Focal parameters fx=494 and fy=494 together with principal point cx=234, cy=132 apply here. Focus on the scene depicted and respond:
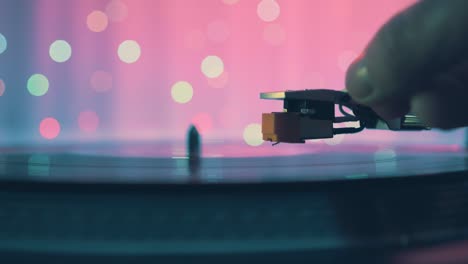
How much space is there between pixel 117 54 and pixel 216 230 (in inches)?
53.6

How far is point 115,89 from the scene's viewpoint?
62.9 inches

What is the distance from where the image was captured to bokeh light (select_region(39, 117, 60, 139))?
1619 mm

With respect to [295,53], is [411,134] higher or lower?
lower

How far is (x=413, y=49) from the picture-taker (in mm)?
257

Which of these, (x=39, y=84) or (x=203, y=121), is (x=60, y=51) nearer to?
(x=39, y=84)

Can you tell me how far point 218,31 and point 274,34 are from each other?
18 cm

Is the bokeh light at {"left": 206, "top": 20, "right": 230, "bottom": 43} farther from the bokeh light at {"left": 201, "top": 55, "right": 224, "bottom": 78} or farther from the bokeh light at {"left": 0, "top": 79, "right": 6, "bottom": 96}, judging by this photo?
the bokeh light at {"left": 0, "top": 79, "right": 6, "bottom": 96}

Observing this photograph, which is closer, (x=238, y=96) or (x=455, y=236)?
(x=455, y=236)

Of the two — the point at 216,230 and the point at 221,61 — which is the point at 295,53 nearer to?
the point at 221,61

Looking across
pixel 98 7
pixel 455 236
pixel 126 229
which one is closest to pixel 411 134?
pixel 98 7

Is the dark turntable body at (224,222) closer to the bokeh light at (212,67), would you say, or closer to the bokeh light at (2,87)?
the bokeh light at (212,67)

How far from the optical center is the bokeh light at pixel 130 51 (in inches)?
62.0

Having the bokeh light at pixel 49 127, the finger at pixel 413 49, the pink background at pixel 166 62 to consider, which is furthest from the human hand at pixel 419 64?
the bokeh light at pixel 49 127

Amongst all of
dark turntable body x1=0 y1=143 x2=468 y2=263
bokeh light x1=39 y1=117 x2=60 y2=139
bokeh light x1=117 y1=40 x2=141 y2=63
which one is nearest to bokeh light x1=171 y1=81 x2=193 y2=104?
bokeh light x1=117 y1=40 x2=141 y2=63
